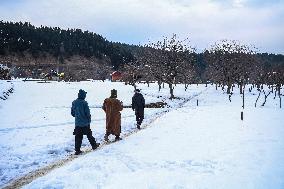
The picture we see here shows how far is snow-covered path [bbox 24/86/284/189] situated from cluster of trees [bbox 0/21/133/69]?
4639 inches

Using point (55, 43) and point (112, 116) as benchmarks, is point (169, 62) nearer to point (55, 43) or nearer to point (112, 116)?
point (112, 116)

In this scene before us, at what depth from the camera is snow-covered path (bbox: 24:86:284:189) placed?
27.0 ft

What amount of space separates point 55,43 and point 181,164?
13649 centimetres

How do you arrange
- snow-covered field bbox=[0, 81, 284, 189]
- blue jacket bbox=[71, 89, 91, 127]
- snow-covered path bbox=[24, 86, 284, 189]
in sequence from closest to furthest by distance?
snow-covered path bbox=[24, 86, 284, 189]
snow-covered field bbox=[0, 81, 284, 189]
blue jacket bbox=[71, 89, 91, 127]

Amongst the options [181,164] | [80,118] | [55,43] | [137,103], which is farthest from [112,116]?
[55,43]

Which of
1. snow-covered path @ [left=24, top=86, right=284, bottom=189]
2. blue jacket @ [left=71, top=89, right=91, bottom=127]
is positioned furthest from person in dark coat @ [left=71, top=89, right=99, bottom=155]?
snow-covered path @ [left=24, top=86, right=284, bottom=189]

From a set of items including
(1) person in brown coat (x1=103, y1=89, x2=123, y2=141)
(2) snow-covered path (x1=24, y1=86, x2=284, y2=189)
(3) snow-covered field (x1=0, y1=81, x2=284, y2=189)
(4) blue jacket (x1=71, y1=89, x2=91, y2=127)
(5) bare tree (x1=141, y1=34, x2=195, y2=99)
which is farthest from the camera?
(5) bare tree (x1=141, y1=34, x2=195, y2=99)

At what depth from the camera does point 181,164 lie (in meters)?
9.91

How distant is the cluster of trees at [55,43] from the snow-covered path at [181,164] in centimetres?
11783

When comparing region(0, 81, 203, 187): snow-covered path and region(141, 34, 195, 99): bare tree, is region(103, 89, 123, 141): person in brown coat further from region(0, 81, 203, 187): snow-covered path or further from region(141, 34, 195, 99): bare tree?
region(141, 34, 195, 99): bare tree

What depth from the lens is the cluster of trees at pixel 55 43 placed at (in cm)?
12862

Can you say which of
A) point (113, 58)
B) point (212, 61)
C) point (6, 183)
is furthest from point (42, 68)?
point (6, 183)

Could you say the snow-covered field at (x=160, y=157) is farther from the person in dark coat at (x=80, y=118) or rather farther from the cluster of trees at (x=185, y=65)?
the cluster of trees at (x=185, y=65)

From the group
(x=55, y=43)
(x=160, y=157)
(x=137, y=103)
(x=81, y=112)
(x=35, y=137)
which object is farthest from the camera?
(x=55, y=43)
